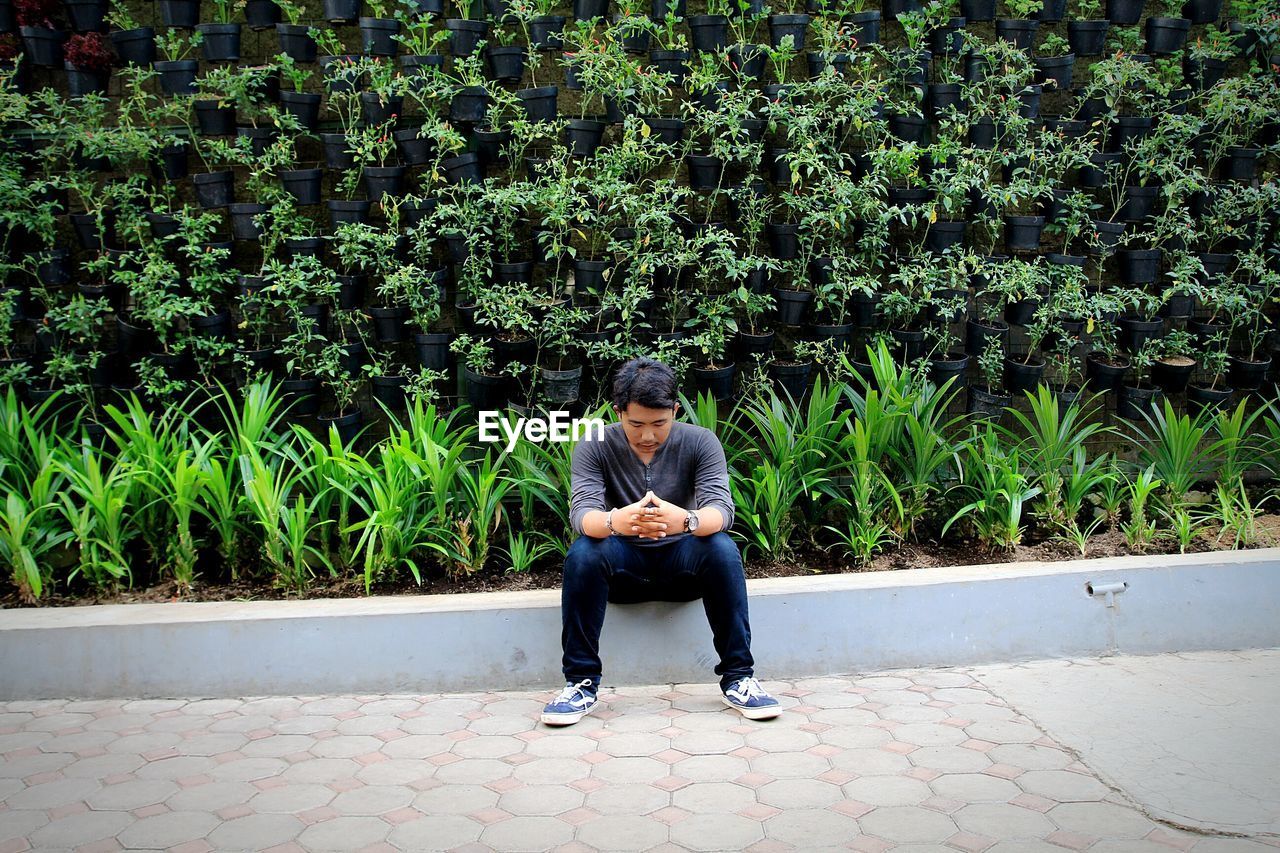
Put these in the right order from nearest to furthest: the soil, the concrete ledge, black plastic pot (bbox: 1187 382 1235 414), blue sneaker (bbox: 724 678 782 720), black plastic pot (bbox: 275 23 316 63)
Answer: blue sneaker (bbox: 724 678 782 720)
the concrete ledge
the soil
black plastic pot (bbox: 275 23 316 63)
black plastic pot (bbox: 1187 382 1235 414)

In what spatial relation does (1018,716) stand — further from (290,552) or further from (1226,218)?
(1226,218)

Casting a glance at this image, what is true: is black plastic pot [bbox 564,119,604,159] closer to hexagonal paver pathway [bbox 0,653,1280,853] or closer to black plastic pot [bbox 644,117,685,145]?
black plastic pot [bbox 644,117,685,145]

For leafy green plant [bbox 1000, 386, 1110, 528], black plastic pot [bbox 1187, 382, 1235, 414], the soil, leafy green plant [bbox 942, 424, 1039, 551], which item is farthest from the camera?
black plastic pot [bbox 1187, 382, 1235, 414]

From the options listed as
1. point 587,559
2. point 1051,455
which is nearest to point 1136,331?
point 1051,455

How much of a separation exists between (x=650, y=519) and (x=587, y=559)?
0.75 feet

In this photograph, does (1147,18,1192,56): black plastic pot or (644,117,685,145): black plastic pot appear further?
(1147,18,1192,56): black plastic pot

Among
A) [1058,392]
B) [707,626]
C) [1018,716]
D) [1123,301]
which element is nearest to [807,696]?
[707,626]

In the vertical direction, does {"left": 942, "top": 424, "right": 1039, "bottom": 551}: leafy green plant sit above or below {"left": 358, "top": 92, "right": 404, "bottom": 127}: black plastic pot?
below

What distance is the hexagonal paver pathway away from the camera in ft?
8.18

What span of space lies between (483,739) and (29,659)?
156 cm

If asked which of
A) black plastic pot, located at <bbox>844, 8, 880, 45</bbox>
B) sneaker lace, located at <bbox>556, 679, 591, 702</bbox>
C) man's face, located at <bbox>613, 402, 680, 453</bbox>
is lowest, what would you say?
sneaker lace, located at <bbox>556, 679, 591, 702</bbox>

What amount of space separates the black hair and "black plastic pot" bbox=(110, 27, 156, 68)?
9.51ft

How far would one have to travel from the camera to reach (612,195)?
14.6 feet

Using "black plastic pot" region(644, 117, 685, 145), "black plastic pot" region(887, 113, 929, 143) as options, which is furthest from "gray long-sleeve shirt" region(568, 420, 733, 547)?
"black plastic pot" region(887, 113, 929, 143)
